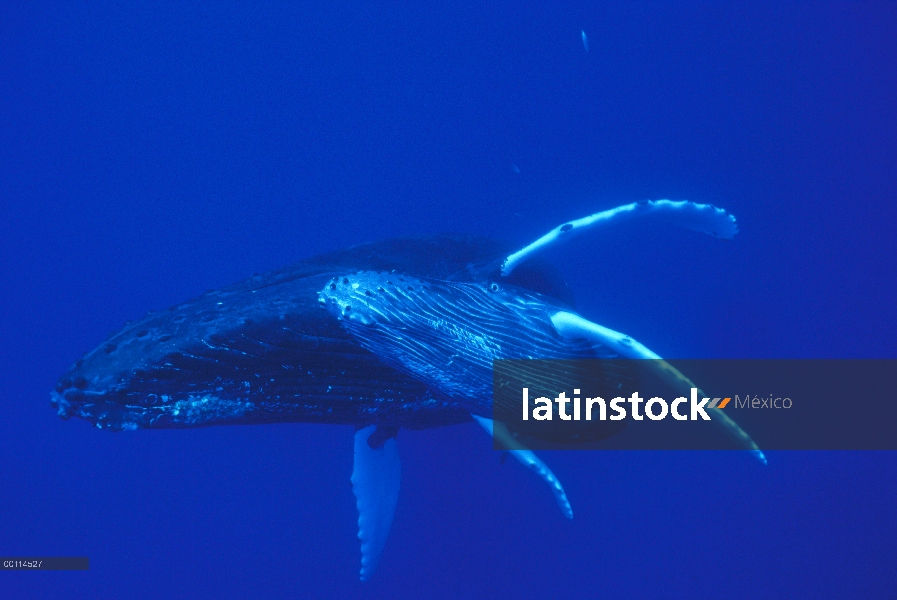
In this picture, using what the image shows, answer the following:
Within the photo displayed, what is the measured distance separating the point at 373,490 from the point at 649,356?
3928 millimetres

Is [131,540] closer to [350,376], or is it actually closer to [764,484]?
[350,376]

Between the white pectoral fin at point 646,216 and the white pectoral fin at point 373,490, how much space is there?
276 centimetres

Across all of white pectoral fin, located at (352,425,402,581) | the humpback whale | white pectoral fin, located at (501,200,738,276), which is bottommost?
white pectoral fin, located at (352,425,402,581)

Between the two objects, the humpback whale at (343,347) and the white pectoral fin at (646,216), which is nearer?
the humpback whale at (343,347)

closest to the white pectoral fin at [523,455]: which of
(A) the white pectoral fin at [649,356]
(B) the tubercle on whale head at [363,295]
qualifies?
(A) the white pectoral fin at [649,356]

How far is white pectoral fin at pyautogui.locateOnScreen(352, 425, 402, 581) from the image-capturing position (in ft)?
18.4

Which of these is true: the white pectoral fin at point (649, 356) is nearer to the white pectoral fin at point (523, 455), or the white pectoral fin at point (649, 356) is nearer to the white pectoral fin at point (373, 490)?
the white pectoral fin at point (523, 455)

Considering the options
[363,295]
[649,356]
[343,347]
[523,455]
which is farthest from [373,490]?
[649,356]

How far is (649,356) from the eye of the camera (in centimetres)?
269

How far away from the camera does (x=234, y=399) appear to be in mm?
2857

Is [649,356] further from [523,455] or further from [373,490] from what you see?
[373,490]

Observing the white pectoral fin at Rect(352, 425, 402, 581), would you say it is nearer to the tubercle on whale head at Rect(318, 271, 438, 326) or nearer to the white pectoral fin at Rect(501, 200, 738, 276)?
the tubercle on whale head at Rect(318, 271, 438, 326)

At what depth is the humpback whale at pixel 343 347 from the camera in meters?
2.57

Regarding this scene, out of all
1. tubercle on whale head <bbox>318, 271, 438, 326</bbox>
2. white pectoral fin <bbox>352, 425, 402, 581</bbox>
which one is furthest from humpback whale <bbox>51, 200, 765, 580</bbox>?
white pectoral fin <bbox>352, 425, 402, 581</bbox>
